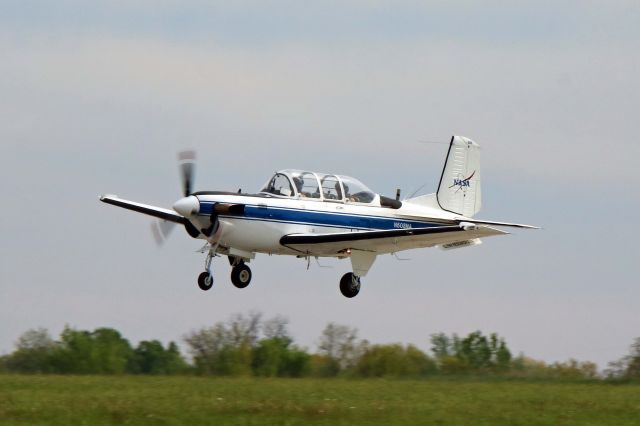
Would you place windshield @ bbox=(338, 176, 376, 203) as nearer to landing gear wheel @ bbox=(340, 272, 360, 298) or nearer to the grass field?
landing gear wheel @ bbox=(340, 272, 360, 298)

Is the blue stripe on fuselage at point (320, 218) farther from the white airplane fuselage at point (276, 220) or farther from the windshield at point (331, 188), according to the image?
the windshield at point (331, 188)

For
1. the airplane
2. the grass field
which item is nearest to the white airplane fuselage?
the airplane

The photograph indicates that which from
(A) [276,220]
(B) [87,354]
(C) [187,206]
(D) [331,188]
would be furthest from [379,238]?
(B) [87,354]

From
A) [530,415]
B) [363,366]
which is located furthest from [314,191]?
[530,415]

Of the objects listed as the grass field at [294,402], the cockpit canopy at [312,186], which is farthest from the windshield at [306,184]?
the grass field at [294,402]

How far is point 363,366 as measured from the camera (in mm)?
31859

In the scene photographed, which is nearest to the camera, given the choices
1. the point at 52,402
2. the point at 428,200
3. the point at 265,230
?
the point at 52,402

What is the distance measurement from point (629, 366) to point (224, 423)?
52.0 ft

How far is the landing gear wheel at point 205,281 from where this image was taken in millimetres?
31495

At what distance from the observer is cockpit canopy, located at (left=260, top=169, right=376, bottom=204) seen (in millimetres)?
31906

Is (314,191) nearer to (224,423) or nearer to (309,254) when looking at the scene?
(309,254)

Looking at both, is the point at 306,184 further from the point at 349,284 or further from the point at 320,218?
the point at 349,284

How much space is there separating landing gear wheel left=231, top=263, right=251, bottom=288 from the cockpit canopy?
84.5 inches

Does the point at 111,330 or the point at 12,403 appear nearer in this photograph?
the point at 12,403
